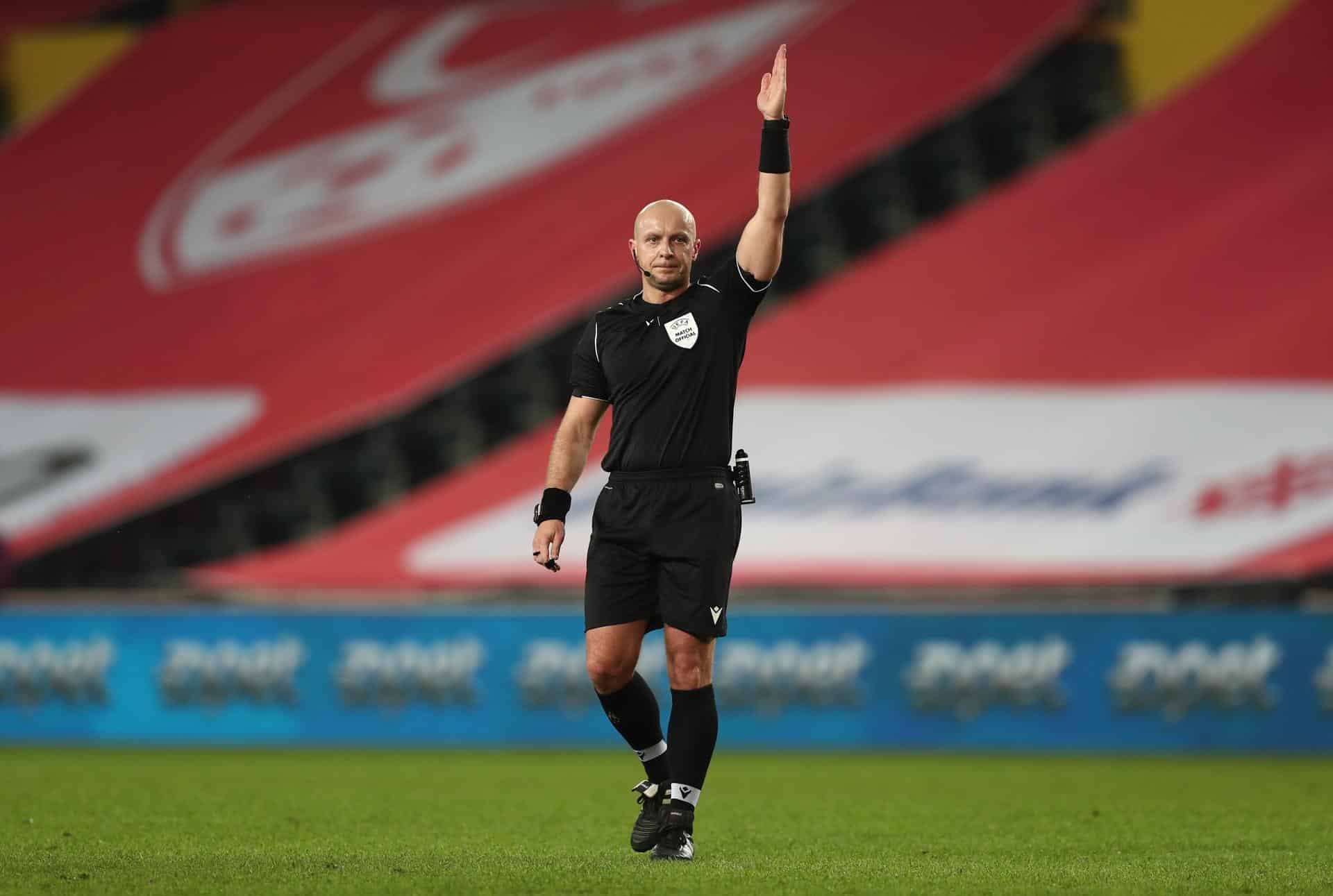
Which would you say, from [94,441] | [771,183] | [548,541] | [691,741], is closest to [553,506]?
[548,541]

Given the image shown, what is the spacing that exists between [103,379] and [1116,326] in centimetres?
891

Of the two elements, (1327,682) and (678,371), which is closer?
(678,371)

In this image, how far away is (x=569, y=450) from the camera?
571 centimetres

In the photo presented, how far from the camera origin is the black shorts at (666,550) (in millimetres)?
5488

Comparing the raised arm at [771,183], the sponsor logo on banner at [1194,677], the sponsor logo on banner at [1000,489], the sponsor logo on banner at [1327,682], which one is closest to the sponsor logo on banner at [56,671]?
the sponsor logo on banner at [1000,489]

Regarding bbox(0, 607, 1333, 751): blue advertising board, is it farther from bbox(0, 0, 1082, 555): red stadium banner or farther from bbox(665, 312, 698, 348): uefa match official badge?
bbox(665, 312, 698, 348): uefa match official badge

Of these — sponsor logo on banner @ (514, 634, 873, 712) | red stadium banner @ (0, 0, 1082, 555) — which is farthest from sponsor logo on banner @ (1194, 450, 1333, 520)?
red stadium banner @ (0, 0, 1082, 555)

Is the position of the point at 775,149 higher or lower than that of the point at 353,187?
lower

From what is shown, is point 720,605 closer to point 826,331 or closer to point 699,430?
point 699,430

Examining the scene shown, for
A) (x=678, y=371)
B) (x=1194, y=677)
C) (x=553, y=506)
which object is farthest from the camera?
(x=1194, y=677)

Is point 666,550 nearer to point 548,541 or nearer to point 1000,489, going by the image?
point 548,541

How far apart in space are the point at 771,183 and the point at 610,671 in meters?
1.50

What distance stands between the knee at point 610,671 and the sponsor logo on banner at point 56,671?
27.3 ft

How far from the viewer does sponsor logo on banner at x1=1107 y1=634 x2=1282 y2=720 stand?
12.2 m
